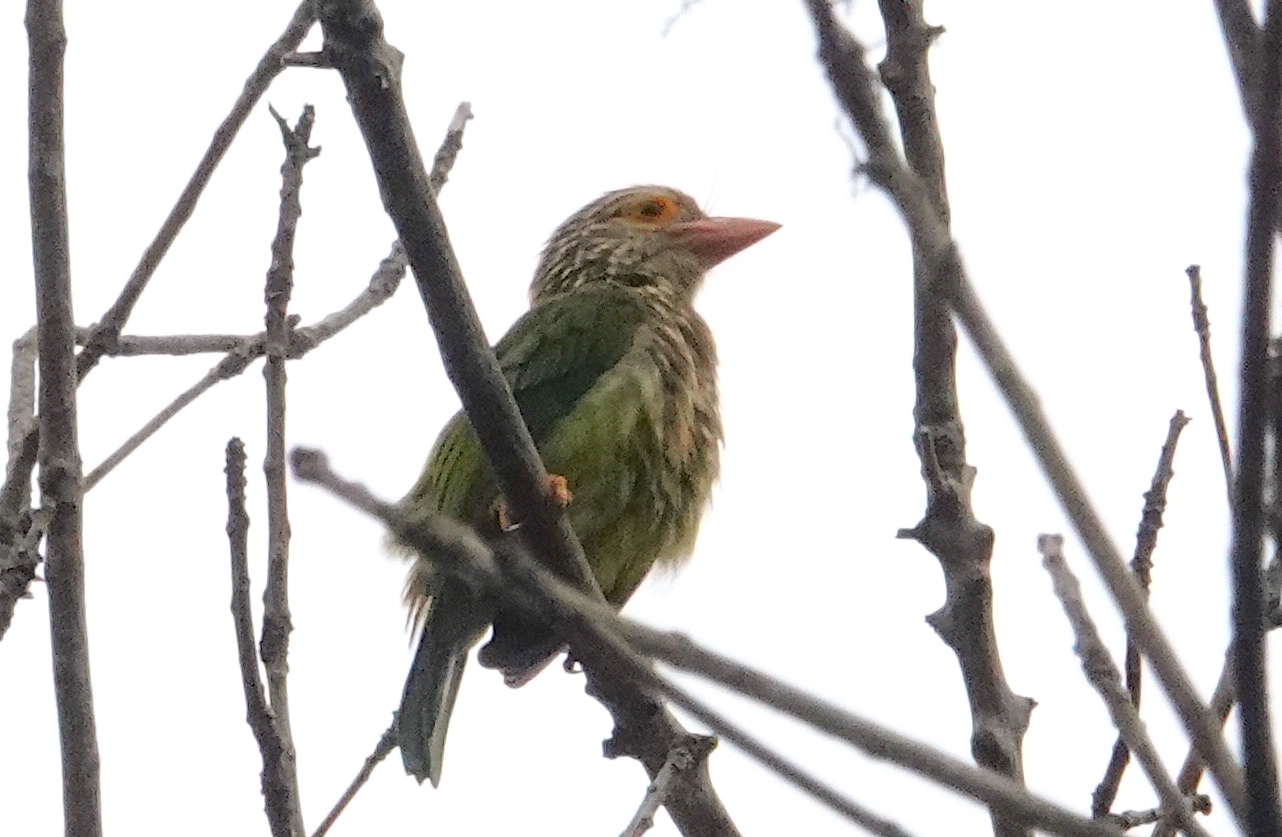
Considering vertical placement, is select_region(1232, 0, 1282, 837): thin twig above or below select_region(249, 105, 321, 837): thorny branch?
below

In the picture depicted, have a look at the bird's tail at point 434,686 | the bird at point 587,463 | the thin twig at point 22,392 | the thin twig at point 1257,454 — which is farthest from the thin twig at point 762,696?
the bird's tail at point 434,686

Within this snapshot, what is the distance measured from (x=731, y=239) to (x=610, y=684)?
243cm

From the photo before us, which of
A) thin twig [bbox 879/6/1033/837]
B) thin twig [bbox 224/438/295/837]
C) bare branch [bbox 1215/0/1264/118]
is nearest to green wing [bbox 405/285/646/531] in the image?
thin twig [bbox 224/438/295/837]

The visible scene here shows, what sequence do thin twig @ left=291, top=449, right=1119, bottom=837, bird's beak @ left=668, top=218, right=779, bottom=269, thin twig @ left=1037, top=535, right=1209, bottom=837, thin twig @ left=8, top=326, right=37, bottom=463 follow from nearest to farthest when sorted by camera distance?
thin twig @ left=291, top=449, right=1119, bottom=837 < thin twig @ left=1037, top=535, right=1209, bottom=837 < thin twig @ left=8, top=326, right=37, bottom=463 < bird's beak @ left=668, top=218, right=779, bottom=269

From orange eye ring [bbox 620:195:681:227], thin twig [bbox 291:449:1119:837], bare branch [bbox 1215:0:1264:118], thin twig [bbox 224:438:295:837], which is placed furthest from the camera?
orange eye ring [bbox 620:195:681:227]

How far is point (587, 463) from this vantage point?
3.71 meters

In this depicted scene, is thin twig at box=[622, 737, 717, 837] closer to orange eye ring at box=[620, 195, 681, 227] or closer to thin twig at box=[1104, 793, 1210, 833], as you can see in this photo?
thin twig at box=[1104, 793, 1210, 833]

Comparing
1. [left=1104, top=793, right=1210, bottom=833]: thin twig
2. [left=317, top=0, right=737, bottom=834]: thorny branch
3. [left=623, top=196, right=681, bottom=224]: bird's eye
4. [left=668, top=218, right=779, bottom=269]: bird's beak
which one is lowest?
[left=1104, top=793, right=1210, bottom=833]: thin twig

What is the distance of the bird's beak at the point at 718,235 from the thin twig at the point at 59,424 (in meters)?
2.75

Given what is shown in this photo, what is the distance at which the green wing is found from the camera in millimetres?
3680

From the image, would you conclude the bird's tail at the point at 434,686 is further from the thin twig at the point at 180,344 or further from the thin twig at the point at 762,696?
the thin twig at the point at 762,696

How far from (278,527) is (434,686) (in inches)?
48.9

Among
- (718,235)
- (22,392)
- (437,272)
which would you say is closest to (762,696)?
(437,272)

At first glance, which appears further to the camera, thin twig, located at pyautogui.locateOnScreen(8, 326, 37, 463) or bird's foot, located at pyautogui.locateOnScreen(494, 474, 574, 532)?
thin twig, located at pyautogui.locateOnScreen(8, 326, 37, 463)
